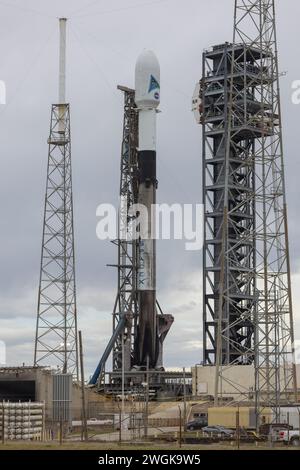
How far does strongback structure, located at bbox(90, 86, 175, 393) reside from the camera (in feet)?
409

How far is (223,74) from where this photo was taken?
132125mm

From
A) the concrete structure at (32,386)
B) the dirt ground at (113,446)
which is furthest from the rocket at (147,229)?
the dirt ground at (113,446)

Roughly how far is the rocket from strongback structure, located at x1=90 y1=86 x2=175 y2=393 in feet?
4.03

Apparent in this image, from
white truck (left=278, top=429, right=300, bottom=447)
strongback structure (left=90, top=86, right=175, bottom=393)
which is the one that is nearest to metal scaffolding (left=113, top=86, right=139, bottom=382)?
strongback structure (left=90, top=86, right=175, bottom=393)

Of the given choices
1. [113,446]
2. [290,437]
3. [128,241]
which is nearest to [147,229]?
[128,241]

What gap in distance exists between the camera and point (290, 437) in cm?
6888

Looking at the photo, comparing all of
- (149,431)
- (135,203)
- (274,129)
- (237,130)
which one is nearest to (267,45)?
(274,129)

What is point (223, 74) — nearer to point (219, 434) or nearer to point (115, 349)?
point (115, 349)

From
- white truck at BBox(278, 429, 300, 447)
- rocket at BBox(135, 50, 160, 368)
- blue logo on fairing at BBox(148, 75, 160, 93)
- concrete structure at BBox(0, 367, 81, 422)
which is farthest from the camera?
blue logo on fairing at BBox(148, 75, 160, 93)

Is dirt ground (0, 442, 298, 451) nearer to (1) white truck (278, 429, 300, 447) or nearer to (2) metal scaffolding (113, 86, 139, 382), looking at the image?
(1) white truck (278, 429, 300, 447)

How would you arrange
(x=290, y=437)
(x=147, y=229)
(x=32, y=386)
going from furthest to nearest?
(x=147, y=229) < (x=32, y=386) < (x=290, y=437)

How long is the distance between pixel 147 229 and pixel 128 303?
922cm

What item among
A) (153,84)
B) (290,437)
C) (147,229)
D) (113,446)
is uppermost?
(153,84)

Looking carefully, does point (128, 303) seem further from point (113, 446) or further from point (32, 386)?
point (113, 446)
